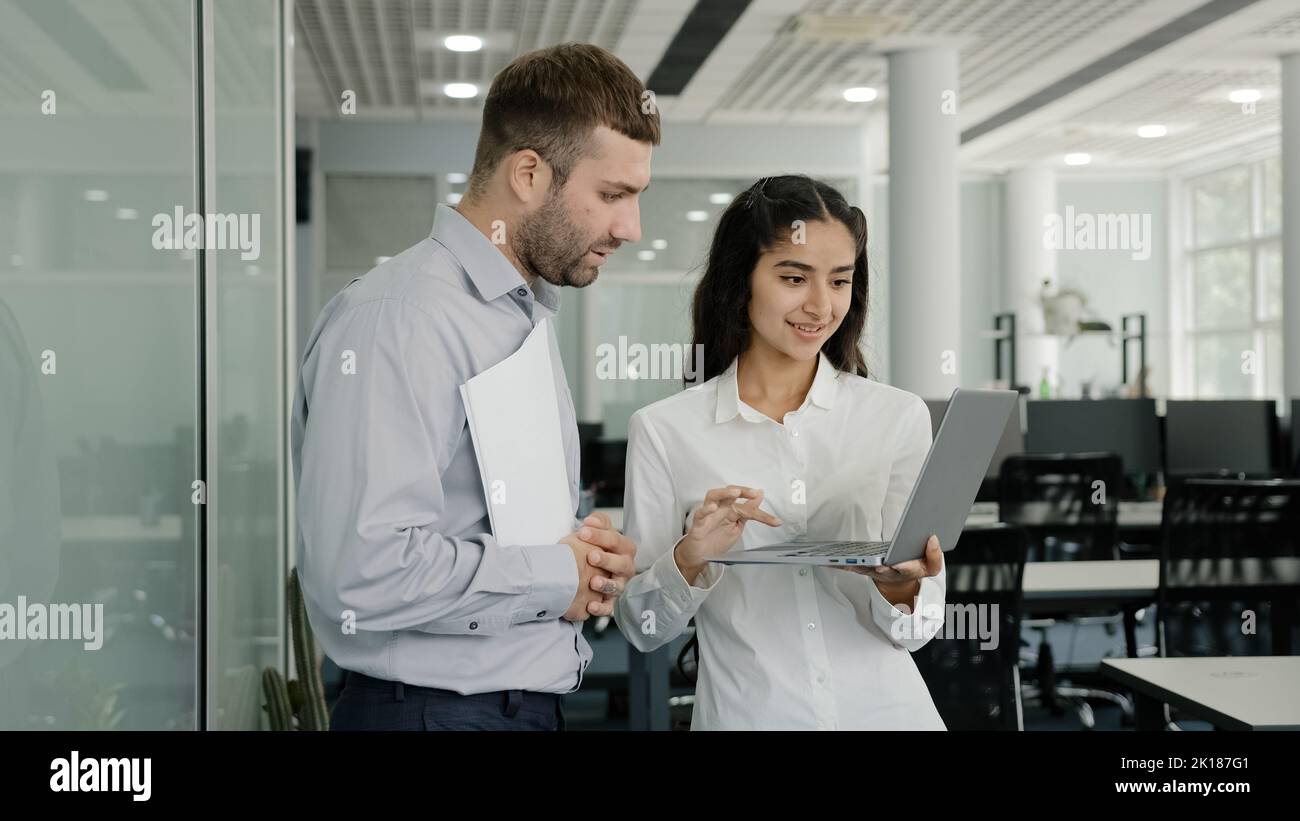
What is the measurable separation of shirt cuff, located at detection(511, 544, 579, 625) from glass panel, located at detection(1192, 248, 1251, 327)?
10609 millimetres

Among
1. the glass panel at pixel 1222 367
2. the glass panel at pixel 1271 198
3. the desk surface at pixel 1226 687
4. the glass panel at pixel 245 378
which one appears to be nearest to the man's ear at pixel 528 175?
the desk surface at pixel 1226 687

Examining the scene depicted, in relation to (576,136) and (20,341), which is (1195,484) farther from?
(20,341)

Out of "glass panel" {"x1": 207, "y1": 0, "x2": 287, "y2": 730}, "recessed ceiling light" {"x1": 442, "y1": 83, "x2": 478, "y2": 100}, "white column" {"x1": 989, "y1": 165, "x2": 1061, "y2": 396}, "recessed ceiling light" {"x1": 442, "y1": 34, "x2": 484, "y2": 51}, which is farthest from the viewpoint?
"white column" {"x1": 989, "y1": 165, "x2": 1061, "y2": 396}

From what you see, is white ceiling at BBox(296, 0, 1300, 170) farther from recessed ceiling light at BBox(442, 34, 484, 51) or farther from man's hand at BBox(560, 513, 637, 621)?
man's hand at BBox(560, 513, 637, 621)

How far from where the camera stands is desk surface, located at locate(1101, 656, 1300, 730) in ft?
5.63

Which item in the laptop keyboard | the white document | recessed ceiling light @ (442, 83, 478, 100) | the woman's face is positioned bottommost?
the laptop keyboard

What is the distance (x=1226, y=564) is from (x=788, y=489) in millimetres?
2558

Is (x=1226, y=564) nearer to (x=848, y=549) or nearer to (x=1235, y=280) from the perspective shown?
(x=848, y=549)

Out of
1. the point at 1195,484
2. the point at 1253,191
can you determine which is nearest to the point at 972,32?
the point at 1195,484

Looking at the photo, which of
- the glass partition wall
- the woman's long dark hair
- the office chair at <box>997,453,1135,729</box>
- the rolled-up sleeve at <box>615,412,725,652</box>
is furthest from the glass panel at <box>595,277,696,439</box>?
the rolled-up sleeve at <box>615,412,725,652</box>

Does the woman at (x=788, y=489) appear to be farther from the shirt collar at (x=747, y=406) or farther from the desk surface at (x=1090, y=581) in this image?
the desk surface at (x=1090, y=581)

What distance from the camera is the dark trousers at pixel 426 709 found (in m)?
1.22

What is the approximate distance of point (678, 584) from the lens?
4.72 feet

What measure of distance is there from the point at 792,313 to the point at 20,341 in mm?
935
